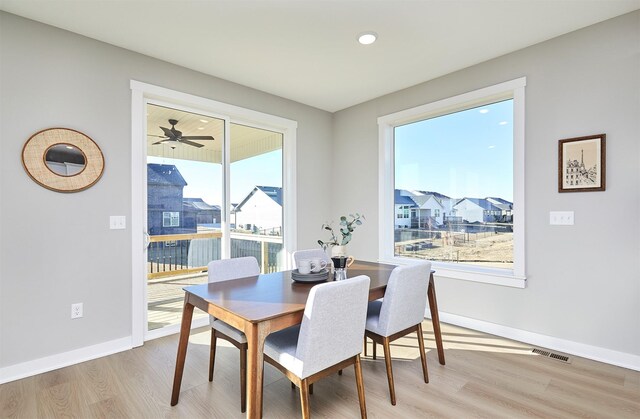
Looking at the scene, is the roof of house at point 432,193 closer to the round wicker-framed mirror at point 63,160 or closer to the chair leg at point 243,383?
the chair leg at point 243,383

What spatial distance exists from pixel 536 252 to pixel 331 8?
2670 mm

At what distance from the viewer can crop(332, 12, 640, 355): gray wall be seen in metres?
2.42

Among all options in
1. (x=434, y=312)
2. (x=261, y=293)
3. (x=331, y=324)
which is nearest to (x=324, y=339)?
(x=331, y=324)

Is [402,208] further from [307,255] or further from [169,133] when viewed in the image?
[169,133]

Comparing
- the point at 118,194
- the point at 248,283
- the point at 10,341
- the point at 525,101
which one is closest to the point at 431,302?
the point at 248,283

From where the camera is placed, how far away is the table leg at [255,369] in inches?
57.6

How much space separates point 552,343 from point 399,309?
5.65 ft

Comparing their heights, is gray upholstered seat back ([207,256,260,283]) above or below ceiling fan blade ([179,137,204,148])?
below

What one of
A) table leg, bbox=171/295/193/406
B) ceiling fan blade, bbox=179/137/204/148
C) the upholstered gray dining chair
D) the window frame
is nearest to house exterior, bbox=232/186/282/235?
the window frame

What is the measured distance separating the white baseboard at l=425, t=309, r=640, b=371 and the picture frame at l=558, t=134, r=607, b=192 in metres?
1.28

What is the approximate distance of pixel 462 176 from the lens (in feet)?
11.5

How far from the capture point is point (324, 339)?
1.62 metres

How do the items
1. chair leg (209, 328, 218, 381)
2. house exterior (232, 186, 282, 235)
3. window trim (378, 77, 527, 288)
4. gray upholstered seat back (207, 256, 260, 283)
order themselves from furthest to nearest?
house exterior (232, 186, 282, 235)
window trim (378, 77, 527, 288)
gray upholstered seat back (207, 256, 260, 283)
chair leg (209, 328, 218, 381)

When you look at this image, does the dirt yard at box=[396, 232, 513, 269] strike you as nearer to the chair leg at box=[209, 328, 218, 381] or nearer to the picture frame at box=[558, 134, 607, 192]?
the picture frame at box=[558, 134, 607, 192]
